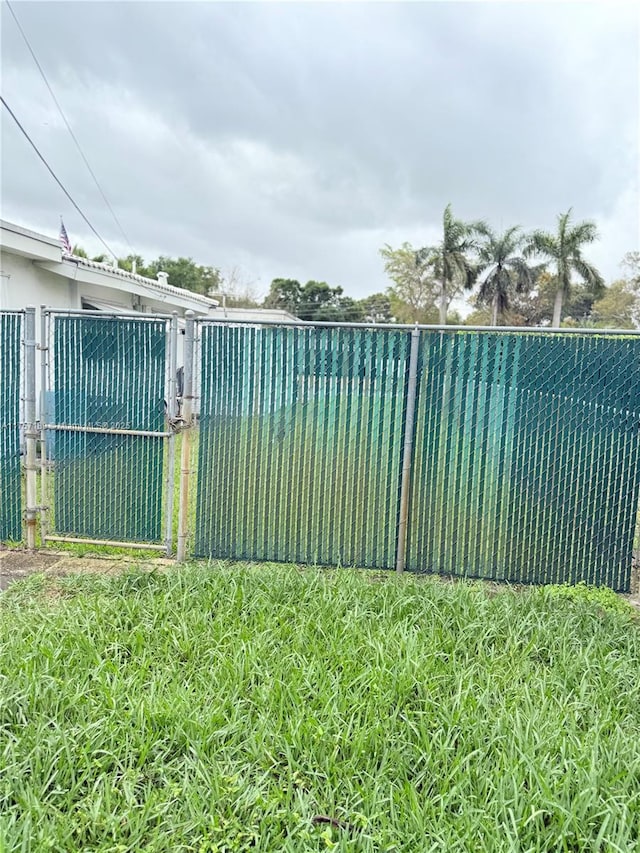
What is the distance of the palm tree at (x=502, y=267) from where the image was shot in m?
33.3

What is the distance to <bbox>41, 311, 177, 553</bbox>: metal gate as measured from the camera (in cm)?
442

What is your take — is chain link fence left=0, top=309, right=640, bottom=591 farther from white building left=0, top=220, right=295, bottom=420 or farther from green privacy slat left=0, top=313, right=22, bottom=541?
white building left=0, top=220, right=295, bottom=420

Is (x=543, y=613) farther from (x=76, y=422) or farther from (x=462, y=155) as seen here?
(x=462, y=155)

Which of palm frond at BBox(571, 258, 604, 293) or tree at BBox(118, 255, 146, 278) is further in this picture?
tree at BBox(118, 255, 146, 278)

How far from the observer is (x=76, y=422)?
4.55 m

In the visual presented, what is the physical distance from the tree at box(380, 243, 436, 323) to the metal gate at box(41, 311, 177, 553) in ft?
113

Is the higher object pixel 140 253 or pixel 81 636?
pixel 140 253

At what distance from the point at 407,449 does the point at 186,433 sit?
175 centimetres

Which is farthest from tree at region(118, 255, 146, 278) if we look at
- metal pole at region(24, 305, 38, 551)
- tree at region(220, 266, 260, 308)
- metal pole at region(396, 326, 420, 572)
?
metal pole at region(396, 326, 420, 572)

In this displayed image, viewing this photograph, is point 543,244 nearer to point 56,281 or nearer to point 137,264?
point 137,264

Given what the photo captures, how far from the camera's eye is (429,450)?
426 cm

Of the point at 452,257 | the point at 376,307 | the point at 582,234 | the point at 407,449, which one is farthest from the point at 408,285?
the point at 407,449

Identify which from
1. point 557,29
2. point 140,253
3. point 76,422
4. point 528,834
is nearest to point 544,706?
point 528,834

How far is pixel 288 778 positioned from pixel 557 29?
12005 mm
